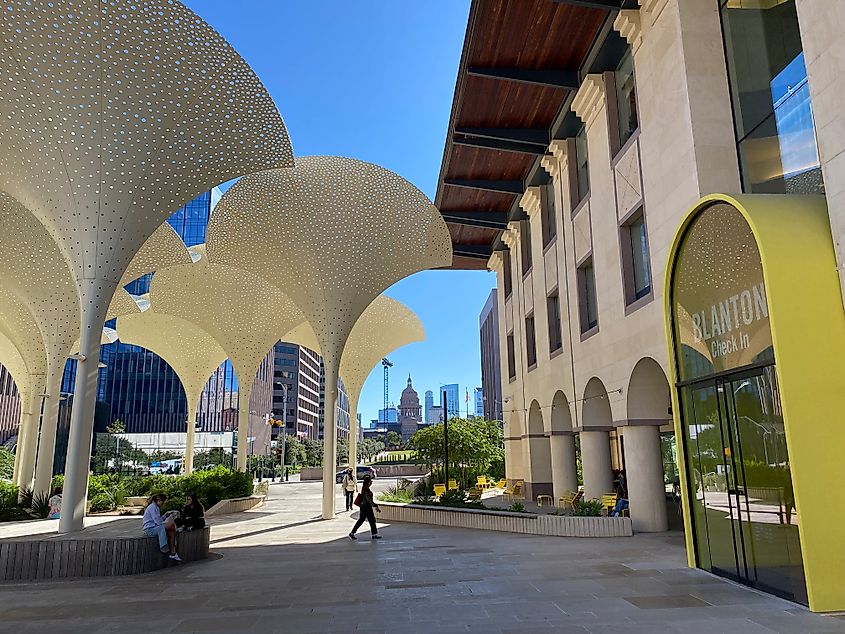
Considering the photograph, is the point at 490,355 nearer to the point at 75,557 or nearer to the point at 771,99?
the point at 771,99

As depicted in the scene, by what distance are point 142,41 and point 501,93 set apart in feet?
33.5

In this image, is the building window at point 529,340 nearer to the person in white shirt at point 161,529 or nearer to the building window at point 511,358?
the building window at point 511,358

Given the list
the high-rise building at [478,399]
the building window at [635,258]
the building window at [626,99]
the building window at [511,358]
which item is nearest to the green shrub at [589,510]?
the building window at [635,258]

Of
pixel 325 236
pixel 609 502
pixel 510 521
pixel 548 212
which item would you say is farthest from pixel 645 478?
pixel 325 236

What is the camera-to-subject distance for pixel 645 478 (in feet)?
44.4

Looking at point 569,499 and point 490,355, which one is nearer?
point 569,499

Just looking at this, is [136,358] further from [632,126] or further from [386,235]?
[632,126]

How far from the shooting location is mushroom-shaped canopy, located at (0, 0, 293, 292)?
1105 centimetres

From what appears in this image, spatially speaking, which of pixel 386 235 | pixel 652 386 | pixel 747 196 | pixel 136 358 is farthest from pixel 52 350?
pixel 136 358

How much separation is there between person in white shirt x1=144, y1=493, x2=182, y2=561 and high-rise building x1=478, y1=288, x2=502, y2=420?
69.7m

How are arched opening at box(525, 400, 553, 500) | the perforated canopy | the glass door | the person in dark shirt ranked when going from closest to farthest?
the glass door
the person in dark shirt
the perforated canopy
arched opening at box(525, 400, 553, 500)

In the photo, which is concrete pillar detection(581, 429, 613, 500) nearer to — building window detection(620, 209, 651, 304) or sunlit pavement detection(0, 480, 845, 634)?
building window detection(620, 209, 651, 304)

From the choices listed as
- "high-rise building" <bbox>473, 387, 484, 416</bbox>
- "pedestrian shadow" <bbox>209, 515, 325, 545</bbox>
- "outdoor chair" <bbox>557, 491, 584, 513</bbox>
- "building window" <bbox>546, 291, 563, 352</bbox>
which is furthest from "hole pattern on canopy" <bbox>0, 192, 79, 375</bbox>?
"high-rise building" <bbox>473, 387, 484, 416</bbox>

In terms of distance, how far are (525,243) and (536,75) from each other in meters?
9.08
